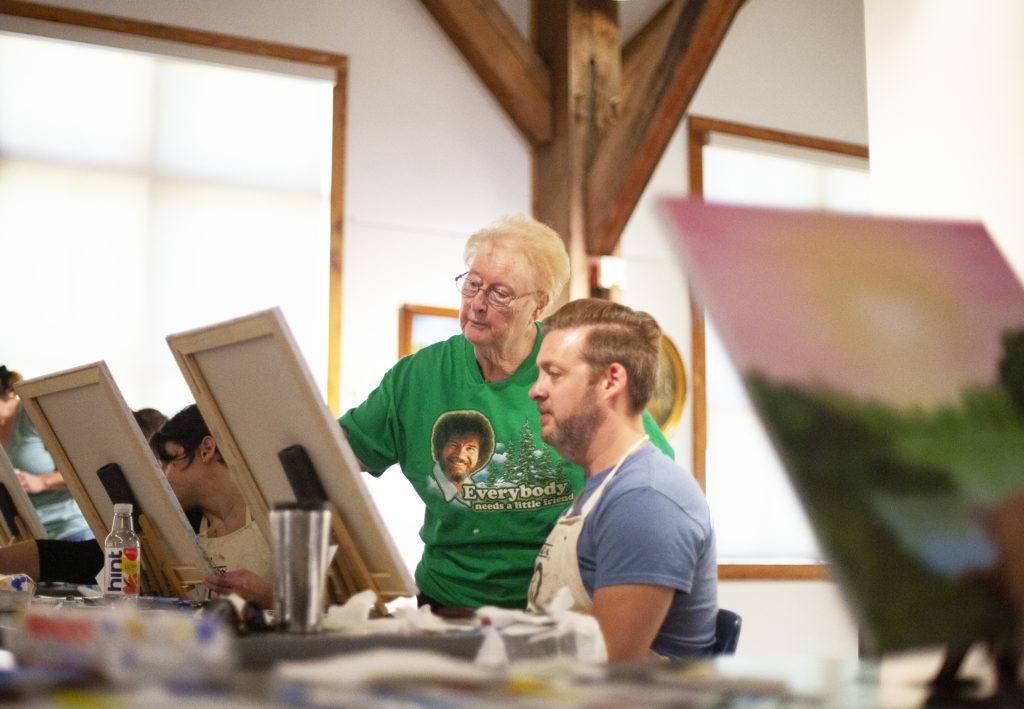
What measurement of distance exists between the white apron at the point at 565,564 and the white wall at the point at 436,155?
120 inches

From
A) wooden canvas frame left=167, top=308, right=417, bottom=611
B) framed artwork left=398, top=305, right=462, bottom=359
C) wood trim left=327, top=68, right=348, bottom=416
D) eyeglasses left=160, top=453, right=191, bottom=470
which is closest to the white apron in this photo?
wooden canvas frame left=167, top=308, right=417, bottom=611

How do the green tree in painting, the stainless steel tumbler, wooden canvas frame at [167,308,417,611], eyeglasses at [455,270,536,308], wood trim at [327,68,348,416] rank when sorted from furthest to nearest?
wood trim at [327,68,348,416]
eyeglasses at [455,270,536,308]
wooden canvas frame at [167,308,417,611]
the stainless steel tumbler
the green tree in painting

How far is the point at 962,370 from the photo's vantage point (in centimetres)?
102

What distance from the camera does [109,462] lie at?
237 cm

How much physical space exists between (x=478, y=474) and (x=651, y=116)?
3.36m

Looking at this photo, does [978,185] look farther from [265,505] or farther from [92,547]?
[92,547]

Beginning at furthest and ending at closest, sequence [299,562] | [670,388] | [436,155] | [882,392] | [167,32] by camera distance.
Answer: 1. [670,388]
2. [436,155]
3. [167,32]
4. [299,562]
5. [882,392]

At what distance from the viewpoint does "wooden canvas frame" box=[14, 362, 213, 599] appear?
7.30 feet

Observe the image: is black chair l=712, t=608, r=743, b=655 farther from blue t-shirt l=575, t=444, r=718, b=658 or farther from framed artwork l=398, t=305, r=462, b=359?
framed artwork l=398, t=305, r=462, b=359

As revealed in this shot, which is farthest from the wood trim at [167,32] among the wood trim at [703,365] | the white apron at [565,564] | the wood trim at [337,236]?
the white apron at [565,564]

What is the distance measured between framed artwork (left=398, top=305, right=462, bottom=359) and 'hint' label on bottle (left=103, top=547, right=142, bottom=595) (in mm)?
3219

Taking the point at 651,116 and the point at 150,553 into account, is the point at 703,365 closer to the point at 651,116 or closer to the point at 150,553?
the point at 651,116

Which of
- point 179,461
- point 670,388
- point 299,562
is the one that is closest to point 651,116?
point 670,388

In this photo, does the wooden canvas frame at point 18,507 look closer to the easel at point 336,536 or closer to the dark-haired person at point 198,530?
the dark-haired person at point 198,530
